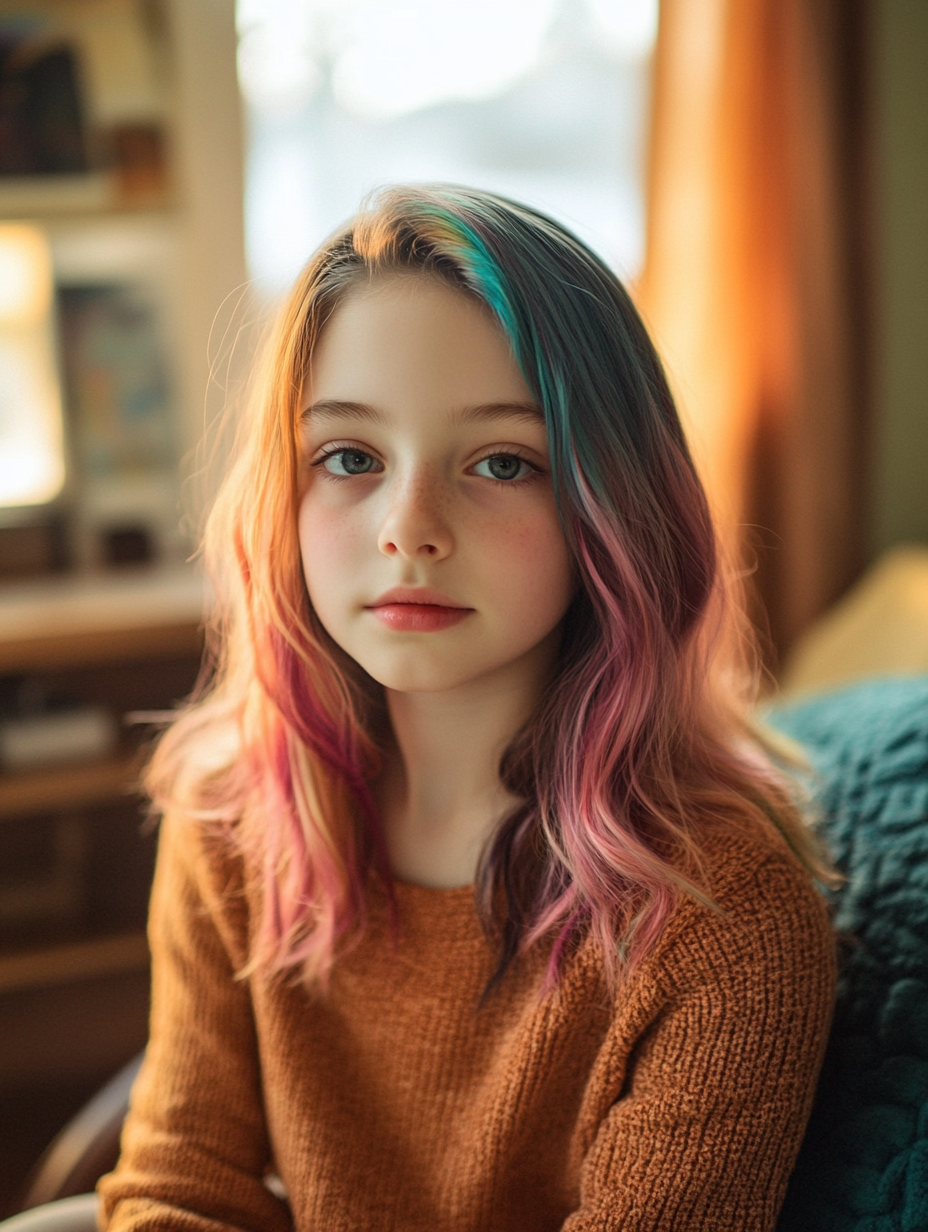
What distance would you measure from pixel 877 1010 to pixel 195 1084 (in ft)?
1.72

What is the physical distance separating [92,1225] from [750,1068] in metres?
0.56

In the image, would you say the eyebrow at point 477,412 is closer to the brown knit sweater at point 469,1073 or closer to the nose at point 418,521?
the nose at point 418,521

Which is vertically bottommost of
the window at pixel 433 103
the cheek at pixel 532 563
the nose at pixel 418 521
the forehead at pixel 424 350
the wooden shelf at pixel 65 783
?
the wooden shelf at pixel 65 783

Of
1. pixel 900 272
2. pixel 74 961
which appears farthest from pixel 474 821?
pixel 900 272

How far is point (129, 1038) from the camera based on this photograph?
1.86 metres

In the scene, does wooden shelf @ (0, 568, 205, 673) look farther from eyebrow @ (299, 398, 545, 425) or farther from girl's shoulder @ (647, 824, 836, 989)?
girl's shoulder @ (647, 824, 836, 989)

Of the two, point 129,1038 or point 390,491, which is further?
point 129,1038

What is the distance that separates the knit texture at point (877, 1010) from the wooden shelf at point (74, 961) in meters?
1.31

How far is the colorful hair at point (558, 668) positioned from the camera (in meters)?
0.68

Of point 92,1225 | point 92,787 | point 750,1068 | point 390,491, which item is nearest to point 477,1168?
point 750,1068

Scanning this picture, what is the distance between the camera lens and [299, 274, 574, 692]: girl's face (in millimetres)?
665

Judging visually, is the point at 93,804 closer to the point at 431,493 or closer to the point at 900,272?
the point at 431,493

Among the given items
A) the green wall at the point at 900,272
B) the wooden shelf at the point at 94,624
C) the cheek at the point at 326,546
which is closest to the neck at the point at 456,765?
the cheek at the point at 326,546

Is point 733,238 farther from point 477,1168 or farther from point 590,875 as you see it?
point 477,1168
